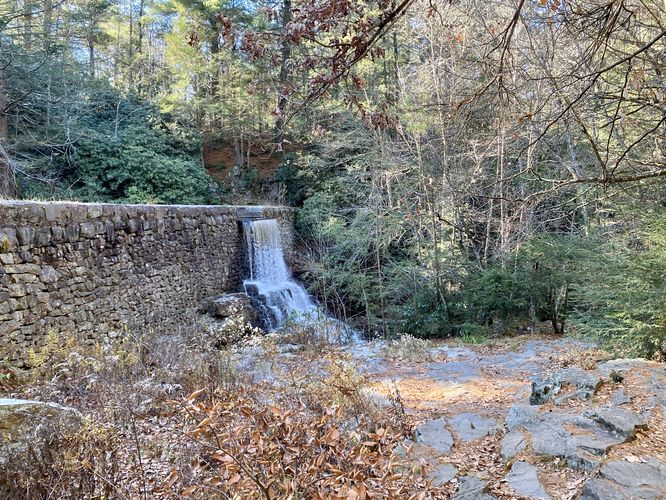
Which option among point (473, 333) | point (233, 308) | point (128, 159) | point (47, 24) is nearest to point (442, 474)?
point (473, 333)

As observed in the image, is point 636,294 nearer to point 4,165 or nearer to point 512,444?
point 512,444

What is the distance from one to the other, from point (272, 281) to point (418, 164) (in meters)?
4.64

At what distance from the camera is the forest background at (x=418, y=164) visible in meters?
4.87

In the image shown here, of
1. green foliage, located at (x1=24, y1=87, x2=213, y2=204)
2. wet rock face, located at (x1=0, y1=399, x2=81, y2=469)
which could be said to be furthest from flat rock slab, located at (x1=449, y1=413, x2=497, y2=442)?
green foliage, located at (x1=24, y1=87, x2=213, y2=204)

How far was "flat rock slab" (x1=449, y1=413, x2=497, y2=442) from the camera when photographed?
3357mm

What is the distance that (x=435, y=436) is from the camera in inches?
132

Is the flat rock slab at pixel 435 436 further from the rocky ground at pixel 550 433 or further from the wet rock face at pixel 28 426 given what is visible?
the wet rock face at pixel 28 426

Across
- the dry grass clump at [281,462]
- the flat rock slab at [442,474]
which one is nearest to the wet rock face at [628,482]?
the flat rock slab at [442,474]

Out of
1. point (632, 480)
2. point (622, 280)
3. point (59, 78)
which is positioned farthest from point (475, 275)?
point (59, 78)

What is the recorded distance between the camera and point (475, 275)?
31.0 feet

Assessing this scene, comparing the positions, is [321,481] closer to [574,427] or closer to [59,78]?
[574,427]

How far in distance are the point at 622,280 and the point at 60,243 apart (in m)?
6.56

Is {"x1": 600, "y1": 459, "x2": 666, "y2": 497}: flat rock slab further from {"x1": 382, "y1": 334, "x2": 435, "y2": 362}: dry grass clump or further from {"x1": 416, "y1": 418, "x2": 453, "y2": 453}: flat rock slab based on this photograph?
{"x1": 382, "y1": 334, "x2": 435, "y2": 362}: dry grass clump

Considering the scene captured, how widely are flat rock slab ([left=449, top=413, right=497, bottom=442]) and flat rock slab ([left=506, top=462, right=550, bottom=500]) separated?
2.22ft
